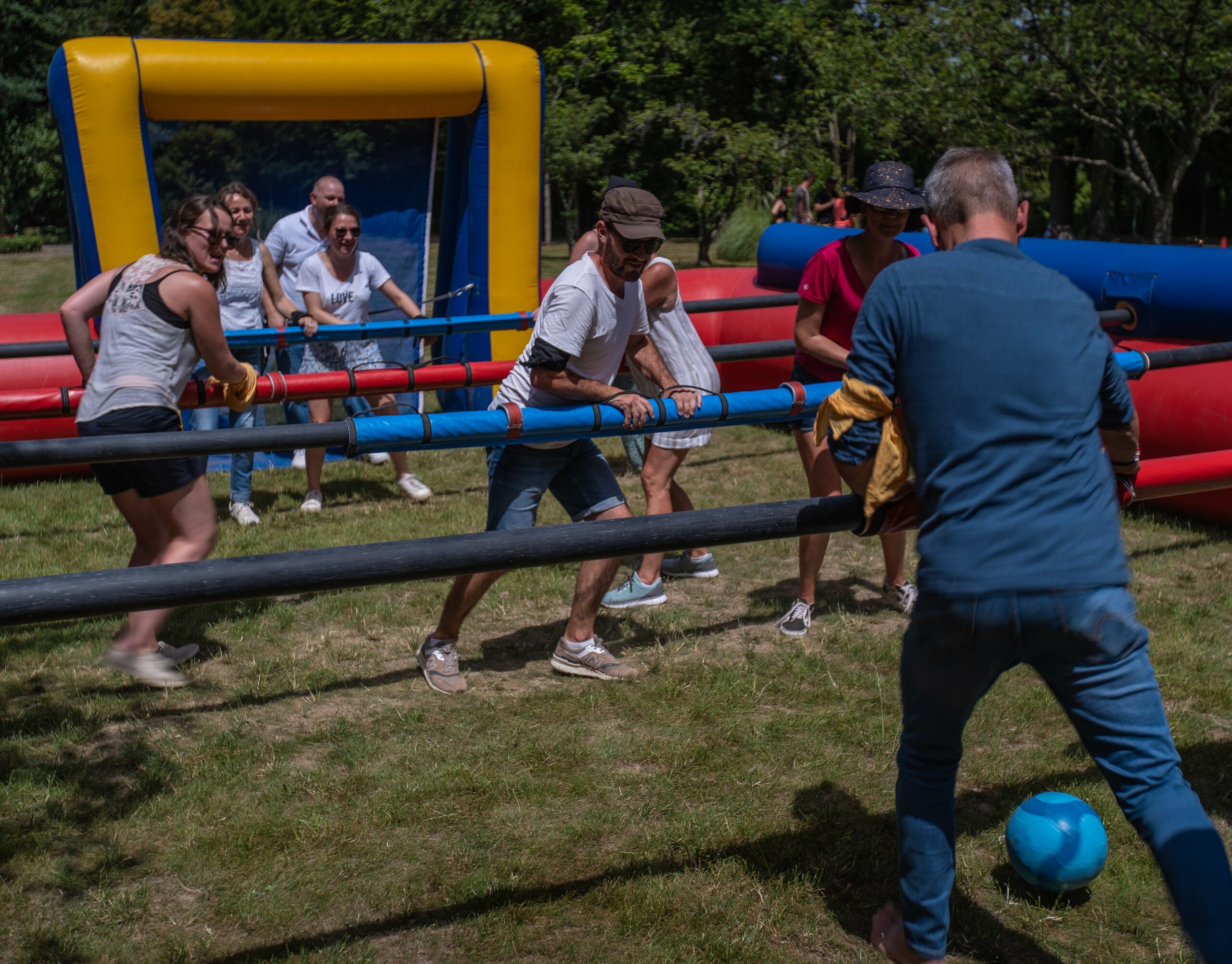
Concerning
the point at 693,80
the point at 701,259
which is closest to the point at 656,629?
the point at 701,259

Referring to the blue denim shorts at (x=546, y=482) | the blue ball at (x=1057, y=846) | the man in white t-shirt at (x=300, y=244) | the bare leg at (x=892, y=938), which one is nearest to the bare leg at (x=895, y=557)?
the blue denim shorts at (x=546, y=482)

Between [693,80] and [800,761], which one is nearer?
[800,761]

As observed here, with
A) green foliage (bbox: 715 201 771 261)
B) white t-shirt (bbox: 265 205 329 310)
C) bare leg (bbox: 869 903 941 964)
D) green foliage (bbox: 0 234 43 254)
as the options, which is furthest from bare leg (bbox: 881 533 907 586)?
green foliage (bbox: 0 234 43 254)

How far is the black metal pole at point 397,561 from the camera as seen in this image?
6.51 ft

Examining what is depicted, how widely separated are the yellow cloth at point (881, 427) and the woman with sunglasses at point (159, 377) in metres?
2.69

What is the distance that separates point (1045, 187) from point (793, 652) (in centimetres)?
3747

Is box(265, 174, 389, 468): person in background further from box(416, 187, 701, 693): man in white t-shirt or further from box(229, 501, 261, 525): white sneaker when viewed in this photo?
box(416, 187, 701, 693): man in white t-shirt

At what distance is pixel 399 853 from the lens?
3.28m

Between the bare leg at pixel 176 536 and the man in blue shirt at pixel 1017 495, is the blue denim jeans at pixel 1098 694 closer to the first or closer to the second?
the man in blue shirt at pixel 1017 495

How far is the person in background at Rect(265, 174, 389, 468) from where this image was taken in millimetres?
7246

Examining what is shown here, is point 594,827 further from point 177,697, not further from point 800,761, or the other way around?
point 177,697

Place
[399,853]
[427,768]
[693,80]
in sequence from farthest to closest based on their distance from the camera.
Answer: [693,80], [427,768], [399,853]

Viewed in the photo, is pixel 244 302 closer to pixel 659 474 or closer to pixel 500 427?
pixel 659 474

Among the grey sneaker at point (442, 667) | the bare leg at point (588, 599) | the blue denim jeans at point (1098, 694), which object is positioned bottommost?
the grey sneaker at point (442, 667)
